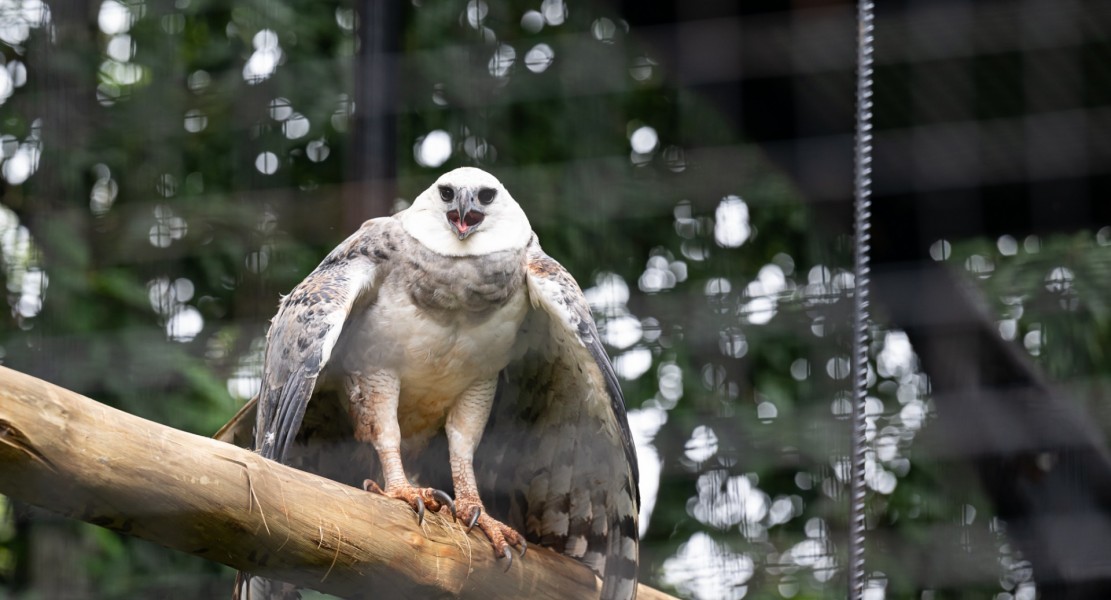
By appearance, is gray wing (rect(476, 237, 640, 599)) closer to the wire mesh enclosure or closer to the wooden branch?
the wooden branch

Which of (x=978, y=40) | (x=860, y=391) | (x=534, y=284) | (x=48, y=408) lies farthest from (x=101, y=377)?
(x=978, y=40)

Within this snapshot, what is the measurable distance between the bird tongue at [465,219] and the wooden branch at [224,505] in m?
0.48

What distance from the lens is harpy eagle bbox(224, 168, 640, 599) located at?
181 cm

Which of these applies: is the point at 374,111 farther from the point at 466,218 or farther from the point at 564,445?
the point at 564,445

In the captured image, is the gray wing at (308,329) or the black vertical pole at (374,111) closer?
the gray wing at (308,329)

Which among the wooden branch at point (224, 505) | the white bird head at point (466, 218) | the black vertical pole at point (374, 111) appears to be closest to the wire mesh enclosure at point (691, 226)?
the black vertical pole at point (374, 111)

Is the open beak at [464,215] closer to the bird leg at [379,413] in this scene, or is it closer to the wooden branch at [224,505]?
the bird leg at [379,413]

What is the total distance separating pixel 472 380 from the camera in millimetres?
1979

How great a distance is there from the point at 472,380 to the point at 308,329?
33cm

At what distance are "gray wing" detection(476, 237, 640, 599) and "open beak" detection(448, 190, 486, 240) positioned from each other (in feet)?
0.34

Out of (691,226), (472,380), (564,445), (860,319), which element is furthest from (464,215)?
(691,226)

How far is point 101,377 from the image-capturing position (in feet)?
7.79

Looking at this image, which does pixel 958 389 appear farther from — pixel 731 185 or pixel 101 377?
Result: pixel 101 377

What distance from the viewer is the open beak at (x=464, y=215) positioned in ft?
6.45
